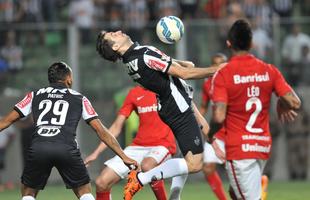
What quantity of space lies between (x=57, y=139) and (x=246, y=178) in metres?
2.25

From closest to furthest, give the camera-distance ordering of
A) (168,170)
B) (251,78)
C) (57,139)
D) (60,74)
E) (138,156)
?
(251,78), (57,139), (60,74), (168,170), (138,156)

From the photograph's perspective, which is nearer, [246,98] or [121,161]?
[246,98]

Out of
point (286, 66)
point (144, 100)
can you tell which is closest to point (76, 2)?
point (286, 66)

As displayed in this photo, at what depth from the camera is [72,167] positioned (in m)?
11.7

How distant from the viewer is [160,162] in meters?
13.7

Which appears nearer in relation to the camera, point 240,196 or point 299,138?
point 240,196

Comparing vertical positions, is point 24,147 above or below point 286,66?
below

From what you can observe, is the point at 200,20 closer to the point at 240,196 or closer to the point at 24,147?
the point at 24,147

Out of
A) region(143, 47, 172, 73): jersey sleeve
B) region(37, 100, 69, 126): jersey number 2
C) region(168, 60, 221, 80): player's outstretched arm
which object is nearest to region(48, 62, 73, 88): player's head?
region(37, 100, 69, 126): jersey number 2

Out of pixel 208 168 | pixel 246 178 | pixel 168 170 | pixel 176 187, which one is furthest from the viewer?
pixel 208 168

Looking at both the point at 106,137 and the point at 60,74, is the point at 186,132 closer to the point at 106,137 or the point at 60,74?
the point at 106,137

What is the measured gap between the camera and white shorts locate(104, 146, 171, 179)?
13.4 m

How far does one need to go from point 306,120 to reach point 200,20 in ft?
10.8

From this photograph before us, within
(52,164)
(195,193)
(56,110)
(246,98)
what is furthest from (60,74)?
(195,193)
